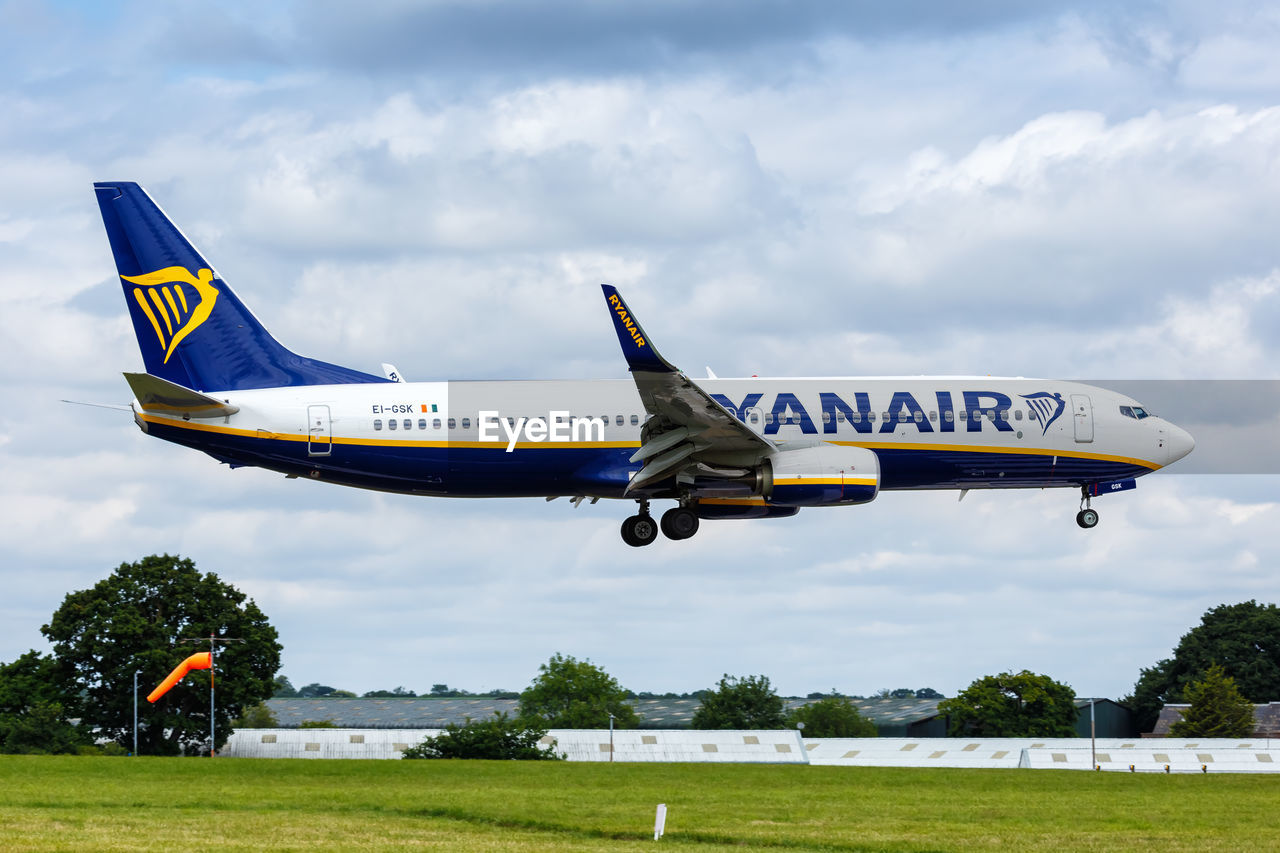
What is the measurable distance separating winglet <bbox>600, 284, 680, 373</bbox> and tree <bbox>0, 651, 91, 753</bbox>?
201ft

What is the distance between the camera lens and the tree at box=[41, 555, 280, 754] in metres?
99.5

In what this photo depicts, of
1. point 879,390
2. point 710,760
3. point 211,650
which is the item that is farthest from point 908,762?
point 879,390

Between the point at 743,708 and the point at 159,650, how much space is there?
70927 mm

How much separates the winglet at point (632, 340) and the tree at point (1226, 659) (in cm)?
11178

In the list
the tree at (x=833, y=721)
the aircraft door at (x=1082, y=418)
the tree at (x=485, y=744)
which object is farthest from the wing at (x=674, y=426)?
the tree at (x=833, y=721)

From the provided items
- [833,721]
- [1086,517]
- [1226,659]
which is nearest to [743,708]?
[833,721]

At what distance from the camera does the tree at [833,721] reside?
155875 mm

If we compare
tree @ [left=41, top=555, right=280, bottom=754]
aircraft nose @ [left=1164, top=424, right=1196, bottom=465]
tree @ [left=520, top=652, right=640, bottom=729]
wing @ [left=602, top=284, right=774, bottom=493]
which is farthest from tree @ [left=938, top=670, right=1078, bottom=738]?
wing @ [left=602, top=284, right=774, bottom=493]

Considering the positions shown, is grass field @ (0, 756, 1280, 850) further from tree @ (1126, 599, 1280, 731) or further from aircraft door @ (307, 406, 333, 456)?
tree @ (1126, 599, 1280, 731)

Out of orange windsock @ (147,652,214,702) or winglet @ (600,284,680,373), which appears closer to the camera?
winglet @ (600,284,680,373)

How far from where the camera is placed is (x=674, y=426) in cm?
4966

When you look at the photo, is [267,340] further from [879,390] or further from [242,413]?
[879,390]

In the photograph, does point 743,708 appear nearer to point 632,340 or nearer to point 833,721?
point 833,721

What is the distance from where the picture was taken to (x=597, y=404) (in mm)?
51938
